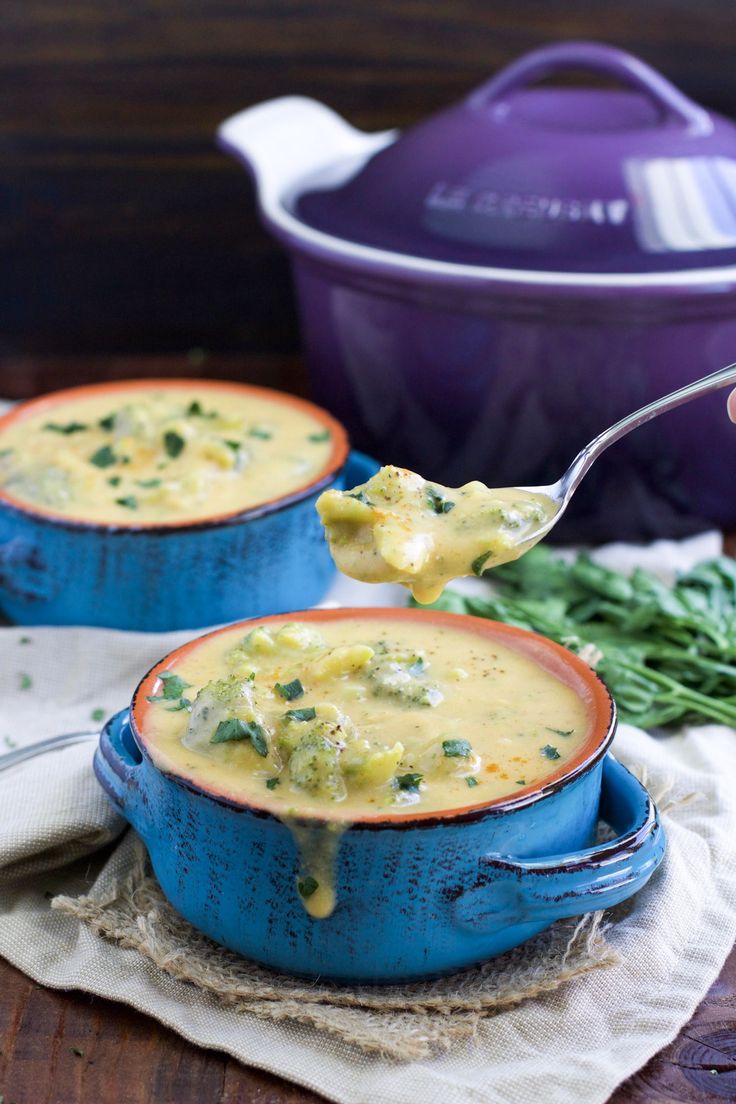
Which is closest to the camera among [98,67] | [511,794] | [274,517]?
[511,794]

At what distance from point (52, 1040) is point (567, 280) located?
→ 1.37 metres

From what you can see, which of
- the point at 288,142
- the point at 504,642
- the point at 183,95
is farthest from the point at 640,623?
the point at 183,95

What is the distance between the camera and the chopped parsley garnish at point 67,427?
7.59ft

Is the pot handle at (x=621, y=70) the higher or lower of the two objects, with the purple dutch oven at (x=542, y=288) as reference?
higher

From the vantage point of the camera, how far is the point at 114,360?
11.4ft

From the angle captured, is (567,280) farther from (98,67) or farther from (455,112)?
(98,67)

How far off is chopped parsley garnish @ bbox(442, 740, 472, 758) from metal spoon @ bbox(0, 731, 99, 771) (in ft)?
1.90

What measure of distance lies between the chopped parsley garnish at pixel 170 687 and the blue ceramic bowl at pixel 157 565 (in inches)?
19.1

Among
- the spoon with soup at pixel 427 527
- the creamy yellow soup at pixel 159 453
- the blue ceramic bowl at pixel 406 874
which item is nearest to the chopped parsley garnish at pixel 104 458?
the creamy yellow soup at pixel 159 453

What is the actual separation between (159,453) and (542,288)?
649 mm

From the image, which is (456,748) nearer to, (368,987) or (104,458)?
(368,987)

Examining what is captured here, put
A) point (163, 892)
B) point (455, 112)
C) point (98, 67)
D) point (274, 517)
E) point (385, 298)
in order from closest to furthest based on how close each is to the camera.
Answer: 1. point (163, 892)
2. point (274, 517)
3. point (385, 298)
4. point (455, 112)
5. point (98, 67)

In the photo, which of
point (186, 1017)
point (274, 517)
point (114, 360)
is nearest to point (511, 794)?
point (186, 1017)

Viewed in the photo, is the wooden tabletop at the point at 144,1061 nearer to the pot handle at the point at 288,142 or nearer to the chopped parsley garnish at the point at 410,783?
the chopped parsley garnish at the point at 410,783
